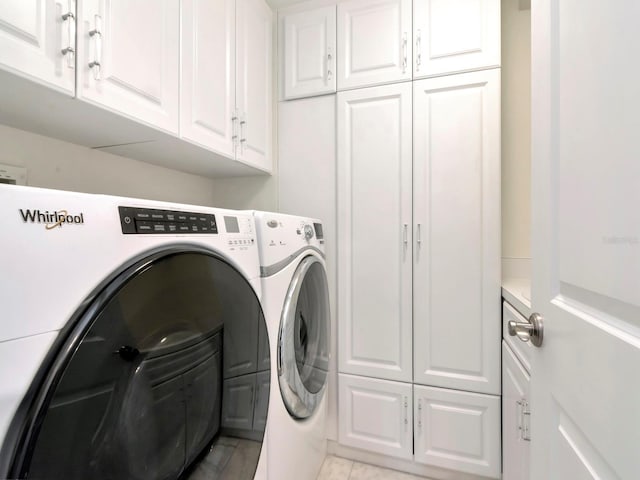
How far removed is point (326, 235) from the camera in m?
1.60

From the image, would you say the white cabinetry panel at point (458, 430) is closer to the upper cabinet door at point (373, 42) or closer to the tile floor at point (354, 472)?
the tile floor at point (354, 472)

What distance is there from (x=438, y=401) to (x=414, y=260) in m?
0.68

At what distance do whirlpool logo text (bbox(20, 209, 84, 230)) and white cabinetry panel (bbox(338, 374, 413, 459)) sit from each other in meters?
1.42

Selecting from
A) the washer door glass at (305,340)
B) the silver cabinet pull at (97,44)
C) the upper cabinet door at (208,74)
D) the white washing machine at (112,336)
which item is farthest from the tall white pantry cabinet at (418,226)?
the silver cabinet pull at (97,44)

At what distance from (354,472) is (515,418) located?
0.87 metres

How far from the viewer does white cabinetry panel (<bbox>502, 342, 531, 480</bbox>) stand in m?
0.90

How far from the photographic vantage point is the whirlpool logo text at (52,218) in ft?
1.27

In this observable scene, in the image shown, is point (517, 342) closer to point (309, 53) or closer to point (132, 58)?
point (132, 58)

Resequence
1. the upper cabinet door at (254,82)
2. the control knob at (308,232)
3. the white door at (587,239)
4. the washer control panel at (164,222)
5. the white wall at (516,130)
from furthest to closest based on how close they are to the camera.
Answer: the white wall at (516,130)
the upper cabinet door at (254,82)
the control knob at (308,232)
the washer control panel at (164,222)
the white door at (587,239)

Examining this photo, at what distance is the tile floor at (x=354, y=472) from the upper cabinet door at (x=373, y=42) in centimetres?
197

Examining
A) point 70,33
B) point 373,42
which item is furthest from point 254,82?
point 70,33

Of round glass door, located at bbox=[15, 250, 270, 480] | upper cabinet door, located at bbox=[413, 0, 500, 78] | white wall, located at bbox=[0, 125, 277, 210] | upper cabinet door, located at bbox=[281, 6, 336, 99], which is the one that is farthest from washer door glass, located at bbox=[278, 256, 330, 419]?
upper cabinet door, located at bbox=[413, 0, 500, 78]

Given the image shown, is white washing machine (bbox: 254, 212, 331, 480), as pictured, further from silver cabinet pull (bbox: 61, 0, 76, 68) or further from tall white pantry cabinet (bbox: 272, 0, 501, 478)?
silver cabinet pull (bbox: 61, 0, 76, 68)

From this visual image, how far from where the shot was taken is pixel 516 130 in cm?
154
